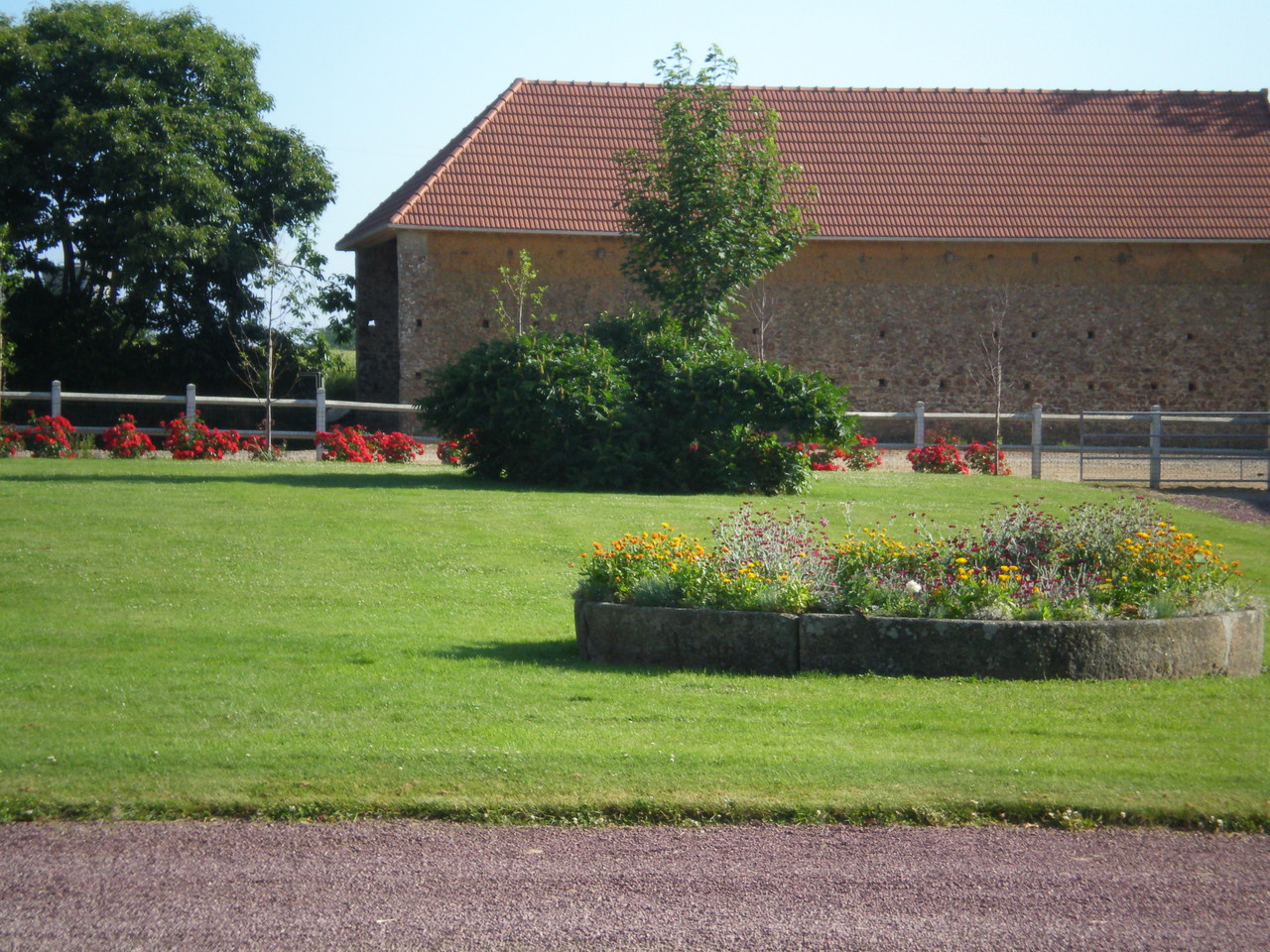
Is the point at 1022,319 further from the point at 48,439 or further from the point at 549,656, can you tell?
the point at 549,656

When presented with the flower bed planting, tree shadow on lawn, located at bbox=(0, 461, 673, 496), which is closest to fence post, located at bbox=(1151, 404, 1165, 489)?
tree shadow on lawn, located at bbox=(0, 461, 673, 496)

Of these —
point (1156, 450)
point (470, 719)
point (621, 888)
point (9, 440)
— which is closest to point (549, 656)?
point (470, 719)

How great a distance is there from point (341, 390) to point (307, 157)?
718 centimetres

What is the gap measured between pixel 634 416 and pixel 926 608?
29.4 feet

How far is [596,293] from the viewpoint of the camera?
29203 mm

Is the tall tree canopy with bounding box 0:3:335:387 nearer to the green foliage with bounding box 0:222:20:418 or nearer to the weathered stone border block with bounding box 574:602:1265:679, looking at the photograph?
the green foliage with bounding box 0:222:20:418

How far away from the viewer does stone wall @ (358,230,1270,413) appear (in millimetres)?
29500

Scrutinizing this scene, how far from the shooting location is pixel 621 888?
4.05 meters

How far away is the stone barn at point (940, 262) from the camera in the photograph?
28781 mm

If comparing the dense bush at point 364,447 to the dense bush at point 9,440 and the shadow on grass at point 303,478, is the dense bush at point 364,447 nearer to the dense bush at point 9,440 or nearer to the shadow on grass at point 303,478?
the shadow on grass at point 303,478

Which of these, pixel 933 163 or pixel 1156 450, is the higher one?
pixel 933 163

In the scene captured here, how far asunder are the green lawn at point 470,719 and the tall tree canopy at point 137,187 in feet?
69.2

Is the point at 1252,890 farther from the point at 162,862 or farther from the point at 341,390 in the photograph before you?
the point at 341,390

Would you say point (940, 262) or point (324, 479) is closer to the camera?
point (324, 479)
